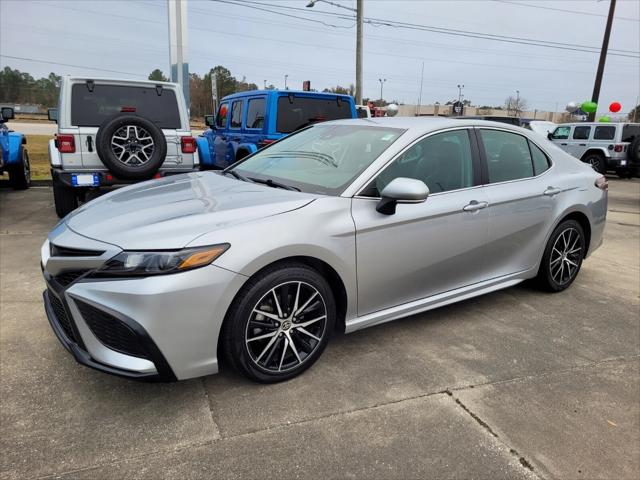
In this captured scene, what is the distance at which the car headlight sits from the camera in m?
2.29

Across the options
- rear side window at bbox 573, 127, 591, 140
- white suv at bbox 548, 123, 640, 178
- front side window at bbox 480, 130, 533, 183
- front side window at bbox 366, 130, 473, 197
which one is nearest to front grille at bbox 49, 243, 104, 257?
front side window at bbox 366, 130, 473, 197

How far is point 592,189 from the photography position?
4.44 metres

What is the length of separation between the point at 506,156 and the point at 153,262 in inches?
114

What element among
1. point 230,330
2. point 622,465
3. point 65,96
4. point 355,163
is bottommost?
point 622,465

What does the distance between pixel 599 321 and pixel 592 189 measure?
127cm

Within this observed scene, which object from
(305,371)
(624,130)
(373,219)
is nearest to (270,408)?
(305,371)

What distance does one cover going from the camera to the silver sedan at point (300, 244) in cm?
233

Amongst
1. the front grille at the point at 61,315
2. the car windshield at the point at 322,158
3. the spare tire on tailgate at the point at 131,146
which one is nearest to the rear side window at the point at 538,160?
the car windshield at the point at 322,158

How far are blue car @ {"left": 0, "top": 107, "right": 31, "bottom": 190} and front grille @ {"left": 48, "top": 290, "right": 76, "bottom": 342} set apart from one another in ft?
22.2

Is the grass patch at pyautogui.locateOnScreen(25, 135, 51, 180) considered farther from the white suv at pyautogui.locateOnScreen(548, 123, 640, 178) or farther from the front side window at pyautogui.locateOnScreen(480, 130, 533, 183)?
the white suv at pyautogui.locateOnScreen(548, 123, 640, 178)

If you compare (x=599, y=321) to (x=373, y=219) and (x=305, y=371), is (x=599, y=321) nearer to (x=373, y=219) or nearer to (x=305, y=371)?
(x=373, y=219)

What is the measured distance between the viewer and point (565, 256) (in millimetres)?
4355

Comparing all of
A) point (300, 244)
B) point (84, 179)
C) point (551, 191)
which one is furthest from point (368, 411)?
point (84, 179)

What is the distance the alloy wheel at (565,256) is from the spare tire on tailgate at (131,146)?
4541mm
